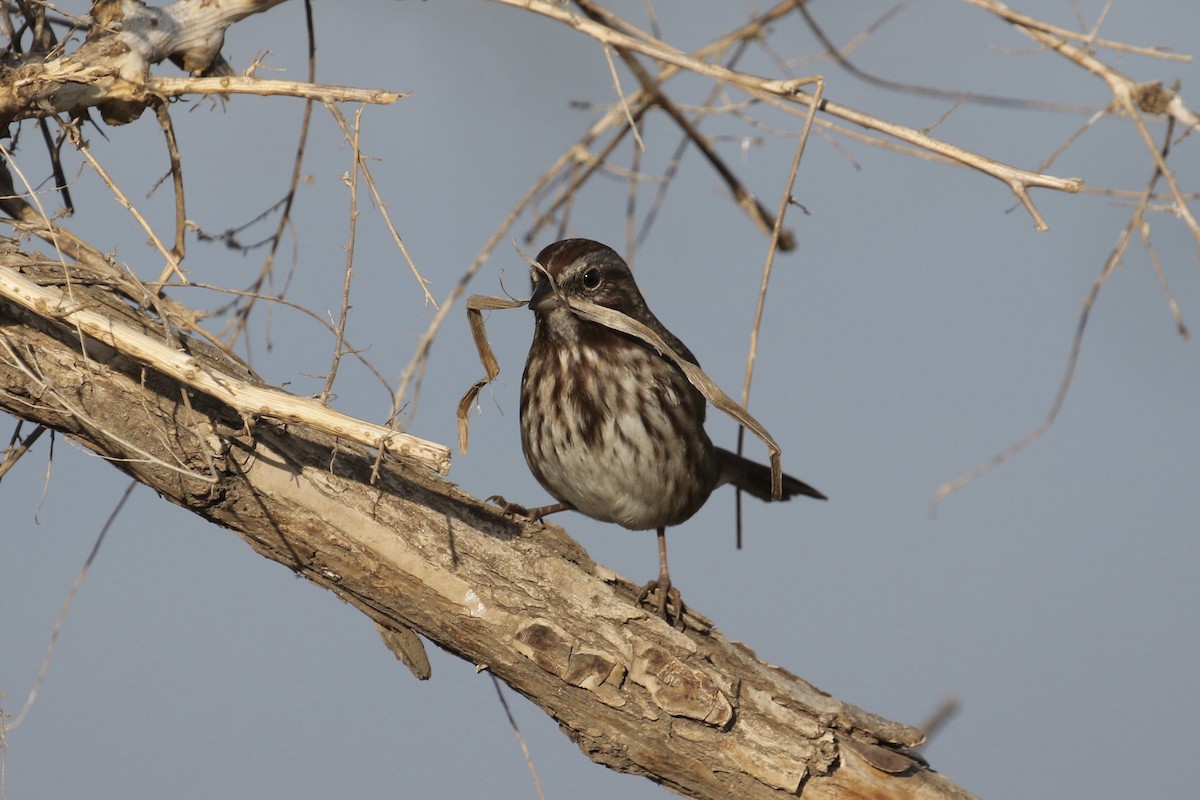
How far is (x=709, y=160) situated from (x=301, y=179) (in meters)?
1.52

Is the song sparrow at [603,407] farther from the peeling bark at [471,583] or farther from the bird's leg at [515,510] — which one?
the peeling bark at [471,583]

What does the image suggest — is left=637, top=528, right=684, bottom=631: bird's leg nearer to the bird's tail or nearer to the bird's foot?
the bird's foot

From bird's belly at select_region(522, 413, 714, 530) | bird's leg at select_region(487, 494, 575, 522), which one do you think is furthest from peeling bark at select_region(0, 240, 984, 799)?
bird's belly at select_region(522, 413, 714, 530)

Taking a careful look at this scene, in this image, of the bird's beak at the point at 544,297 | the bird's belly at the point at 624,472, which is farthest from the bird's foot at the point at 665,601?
the bird's beak at the point at 544,297

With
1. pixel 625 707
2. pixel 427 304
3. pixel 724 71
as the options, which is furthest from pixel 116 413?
pixel 724 71

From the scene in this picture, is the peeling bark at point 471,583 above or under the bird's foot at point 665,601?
under

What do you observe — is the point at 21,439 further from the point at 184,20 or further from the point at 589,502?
the point at 589,502

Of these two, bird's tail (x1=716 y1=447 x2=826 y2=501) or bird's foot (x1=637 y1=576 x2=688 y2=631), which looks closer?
bird's foot (x1=637 y1=576 x2=688 y2=631)

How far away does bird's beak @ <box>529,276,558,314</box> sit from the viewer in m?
3.86

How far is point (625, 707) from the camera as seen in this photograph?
300 centimetres

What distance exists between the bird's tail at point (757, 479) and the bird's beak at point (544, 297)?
124 cm

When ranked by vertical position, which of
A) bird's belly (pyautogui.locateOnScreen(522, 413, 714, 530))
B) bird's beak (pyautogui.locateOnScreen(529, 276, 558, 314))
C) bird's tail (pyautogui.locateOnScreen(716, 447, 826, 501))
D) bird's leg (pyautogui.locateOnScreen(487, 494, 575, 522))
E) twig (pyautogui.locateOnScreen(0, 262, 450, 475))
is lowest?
twig (pyautogui.locateOnScreen(0, 262, 450, 475))

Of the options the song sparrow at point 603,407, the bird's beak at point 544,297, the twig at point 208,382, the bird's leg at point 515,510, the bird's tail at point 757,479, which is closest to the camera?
the twig at point 208,382

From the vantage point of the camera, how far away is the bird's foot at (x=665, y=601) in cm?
358
